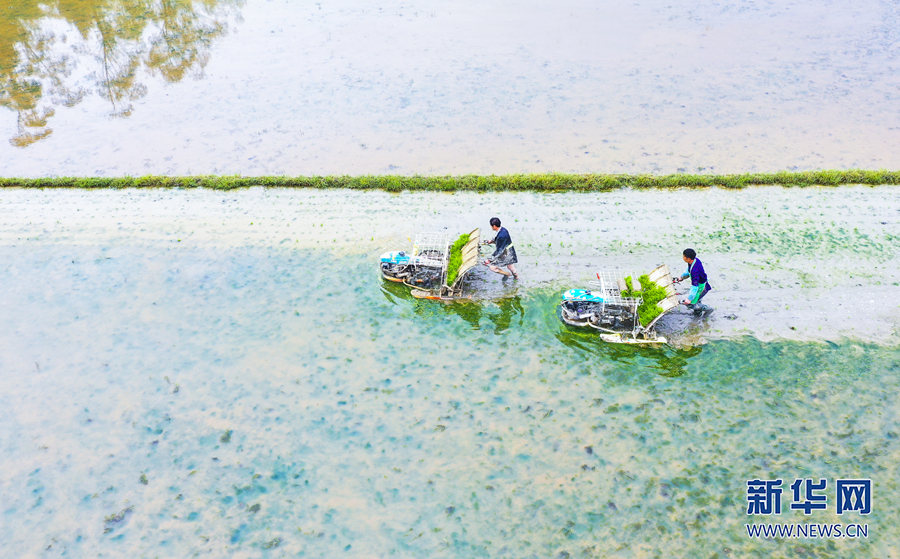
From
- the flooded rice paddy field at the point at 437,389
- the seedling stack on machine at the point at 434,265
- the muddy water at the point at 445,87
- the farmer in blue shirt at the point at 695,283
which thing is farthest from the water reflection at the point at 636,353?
the muddy water at the point at 445,87

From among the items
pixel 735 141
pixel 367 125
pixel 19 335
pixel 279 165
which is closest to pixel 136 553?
pixel 19 335

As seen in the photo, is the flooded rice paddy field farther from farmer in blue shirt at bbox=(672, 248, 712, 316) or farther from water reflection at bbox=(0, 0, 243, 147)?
water reflection at bbox=(0, 0, 243, 147)

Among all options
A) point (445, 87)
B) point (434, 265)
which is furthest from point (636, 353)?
point (445, 87)

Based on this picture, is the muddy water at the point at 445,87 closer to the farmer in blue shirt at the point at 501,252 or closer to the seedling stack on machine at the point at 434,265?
the seedling stack on machine at the point at 434,265

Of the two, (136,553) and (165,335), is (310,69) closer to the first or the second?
(165,335)

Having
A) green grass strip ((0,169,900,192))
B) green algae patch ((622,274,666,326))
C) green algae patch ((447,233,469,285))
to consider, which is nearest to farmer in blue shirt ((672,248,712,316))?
green algae patch ((622,274,666,326))
